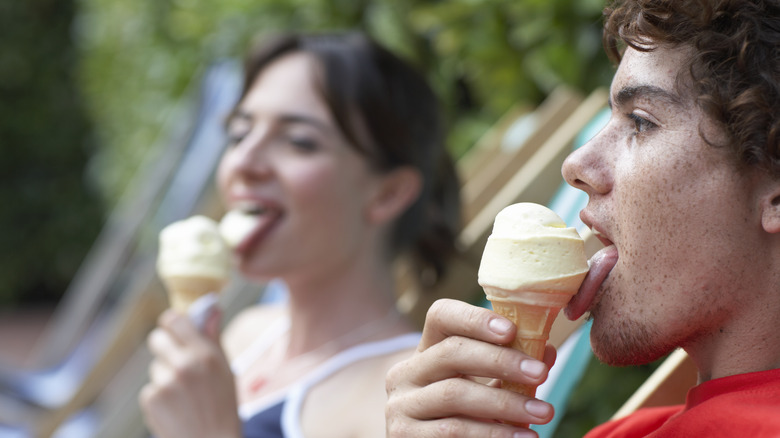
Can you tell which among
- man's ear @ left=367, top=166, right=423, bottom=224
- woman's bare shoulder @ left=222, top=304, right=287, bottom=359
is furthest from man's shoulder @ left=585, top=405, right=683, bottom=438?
woman's bare shoulder @ left=222, top=304, right=287, bottom=359

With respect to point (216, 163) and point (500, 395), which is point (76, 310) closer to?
point (216, 163)

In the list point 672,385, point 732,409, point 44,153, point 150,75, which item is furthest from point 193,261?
point 44,153

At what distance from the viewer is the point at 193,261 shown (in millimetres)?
2133

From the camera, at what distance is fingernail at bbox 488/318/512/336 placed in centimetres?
103

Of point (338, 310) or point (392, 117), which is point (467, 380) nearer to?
point (338, 310)

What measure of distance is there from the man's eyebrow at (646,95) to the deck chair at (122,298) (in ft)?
8.57

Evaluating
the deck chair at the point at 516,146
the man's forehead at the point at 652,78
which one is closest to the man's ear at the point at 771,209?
the man's forehead at the point at 652,78

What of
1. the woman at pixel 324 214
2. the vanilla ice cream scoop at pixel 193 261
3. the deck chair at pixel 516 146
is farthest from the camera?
the deck chair at pixel 516 146

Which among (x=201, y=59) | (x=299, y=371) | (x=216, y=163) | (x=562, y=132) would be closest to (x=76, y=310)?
(x=216, y=163)

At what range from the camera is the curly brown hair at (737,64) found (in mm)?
1011

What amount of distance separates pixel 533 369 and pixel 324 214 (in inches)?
48.9

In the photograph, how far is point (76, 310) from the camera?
13.4ft

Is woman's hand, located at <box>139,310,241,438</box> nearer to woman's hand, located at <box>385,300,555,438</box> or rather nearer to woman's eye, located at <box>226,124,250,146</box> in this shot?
woman's eye, located at <box>226,124,250,146</box>

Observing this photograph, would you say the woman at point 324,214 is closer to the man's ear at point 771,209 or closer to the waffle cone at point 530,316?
the waffle cone at point 530,316
